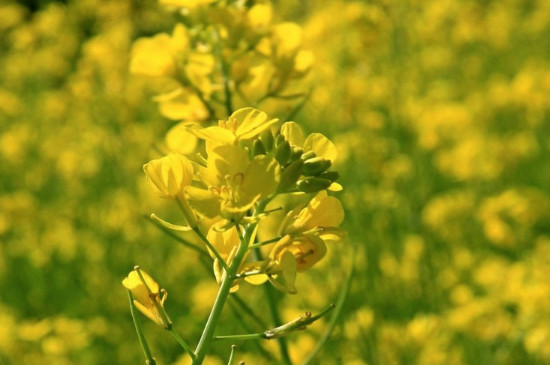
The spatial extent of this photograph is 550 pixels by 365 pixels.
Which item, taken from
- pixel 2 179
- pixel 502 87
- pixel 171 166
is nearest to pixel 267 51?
pixel 171 166

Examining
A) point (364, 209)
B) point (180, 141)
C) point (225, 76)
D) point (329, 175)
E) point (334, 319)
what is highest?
point (329, 175)

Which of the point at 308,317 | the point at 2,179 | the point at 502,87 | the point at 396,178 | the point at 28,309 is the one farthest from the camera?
the point at 2,179

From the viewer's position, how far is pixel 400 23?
438 centimetres

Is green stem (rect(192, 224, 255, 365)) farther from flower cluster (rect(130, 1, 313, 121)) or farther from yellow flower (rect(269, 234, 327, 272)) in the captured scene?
flower cluster (rect(130, 1, 313, 121))

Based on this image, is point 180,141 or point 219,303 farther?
point 180,141

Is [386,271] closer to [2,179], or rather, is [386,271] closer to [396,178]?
[396,178]

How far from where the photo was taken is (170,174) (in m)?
1.02

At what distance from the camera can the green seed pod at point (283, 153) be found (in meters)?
0.99

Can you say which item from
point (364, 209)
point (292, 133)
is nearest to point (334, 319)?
point (292, 133)

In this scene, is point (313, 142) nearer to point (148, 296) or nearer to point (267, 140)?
point (267, 140)

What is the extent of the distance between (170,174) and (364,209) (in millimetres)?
2298

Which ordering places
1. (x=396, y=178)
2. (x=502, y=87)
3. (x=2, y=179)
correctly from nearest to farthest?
(x=396, y=178) < (x=502, y=87) < (x=2, y=179)

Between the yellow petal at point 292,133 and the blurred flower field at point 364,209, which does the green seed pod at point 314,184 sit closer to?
the yellow petal at point 292,133

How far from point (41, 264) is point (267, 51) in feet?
9.75
